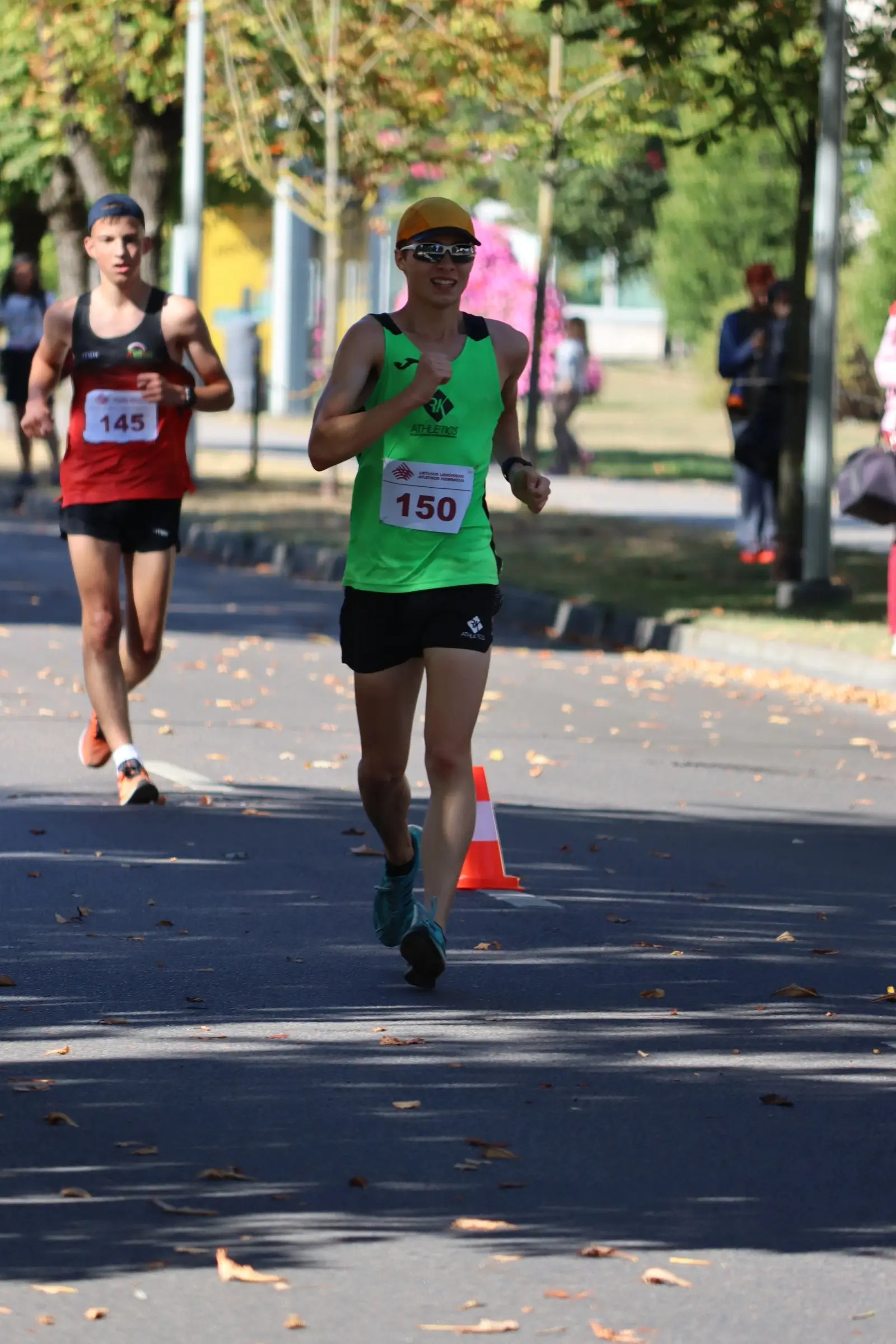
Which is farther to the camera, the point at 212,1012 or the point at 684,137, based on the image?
the point at 684,137

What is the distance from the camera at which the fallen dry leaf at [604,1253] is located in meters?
4.49

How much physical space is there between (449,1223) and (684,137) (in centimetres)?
1501

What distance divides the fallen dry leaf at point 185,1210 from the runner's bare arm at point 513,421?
244 cm

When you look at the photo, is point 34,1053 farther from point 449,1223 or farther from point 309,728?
point 309,728

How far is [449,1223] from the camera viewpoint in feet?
15.3

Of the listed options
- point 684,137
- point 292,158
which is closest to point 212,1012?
point 684,137

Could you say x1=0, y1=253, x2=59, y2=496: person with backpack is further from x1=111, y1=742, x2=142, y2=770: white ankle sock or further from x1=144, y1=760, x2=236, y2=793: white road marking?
x1=111, y1=742, x2=142, y2=770: white ankle sock

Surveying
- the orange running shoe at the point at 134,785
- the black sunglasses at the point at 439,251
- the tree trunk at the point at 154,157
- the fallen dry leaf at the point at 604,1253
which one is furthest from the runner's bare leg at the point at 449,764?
the tree trunk at the point at 154,157

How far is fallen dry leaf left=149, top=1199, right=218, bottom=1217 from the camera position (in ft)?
15.3

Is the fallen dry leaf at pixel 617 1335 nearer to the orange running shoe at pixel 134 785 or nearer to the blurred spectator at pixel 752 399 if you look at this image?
the orange running shoe at pixel 134 785

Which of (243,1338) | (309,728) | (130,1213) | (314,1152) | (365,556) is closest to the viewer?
(243,1338)

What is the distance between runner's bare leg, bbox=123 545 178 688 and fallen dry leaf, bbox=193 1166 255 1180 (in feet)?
15.7

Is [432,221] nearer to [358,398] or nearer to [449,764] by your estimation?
[358,398]

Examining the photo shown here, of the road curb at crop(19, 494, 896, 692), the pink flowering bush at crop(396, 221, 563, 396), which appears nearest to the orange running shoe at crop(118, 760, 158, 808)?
the road curb at crop(19, 494, 896, 692)
